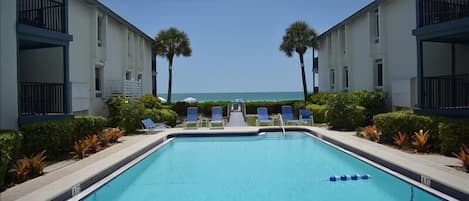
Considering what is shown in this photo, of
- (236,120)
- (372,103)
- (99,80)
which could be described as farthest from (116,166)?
(236,120)

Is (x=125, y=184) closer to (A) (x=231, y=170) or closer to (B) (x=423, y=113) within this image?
(A) (x=231, y=170)

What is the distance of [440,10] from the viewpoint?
16516 millimetres

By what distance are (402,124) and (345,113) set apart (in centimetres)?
667

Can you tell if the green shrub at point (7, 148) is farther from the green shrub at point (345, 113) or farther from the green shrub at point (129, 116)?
the green shrub at point (345, 113)

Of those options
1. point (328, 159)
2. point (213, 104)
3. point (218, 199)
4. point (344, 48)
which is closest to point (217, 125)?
point (213, 104)

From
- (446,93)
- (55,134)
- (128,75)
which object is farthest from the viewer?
(128,75)

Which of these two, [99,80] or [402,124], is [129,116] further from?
[402,124]

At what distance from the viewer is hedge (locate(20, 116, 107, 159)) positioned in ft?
40.2

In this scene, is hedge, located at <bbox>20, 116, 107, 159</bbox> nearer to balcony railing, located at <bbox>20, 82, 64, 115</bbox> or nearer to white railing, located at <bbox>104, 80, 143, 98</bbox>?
balcony railing, located at <bbox>20, 82, 64, 115</bbox>

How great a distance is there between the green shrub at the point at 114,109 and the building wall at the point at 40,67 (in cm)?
620

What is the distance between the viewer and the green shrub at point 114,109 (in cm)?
2361

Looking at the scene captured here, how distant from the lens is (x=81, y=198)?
31.2 ft

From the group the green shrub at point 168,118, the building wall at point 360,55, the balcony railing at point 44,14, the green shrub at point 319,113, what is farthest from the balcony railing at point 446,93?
the green shrub at point 168,118

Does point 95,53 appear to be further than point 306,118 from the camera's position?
No
